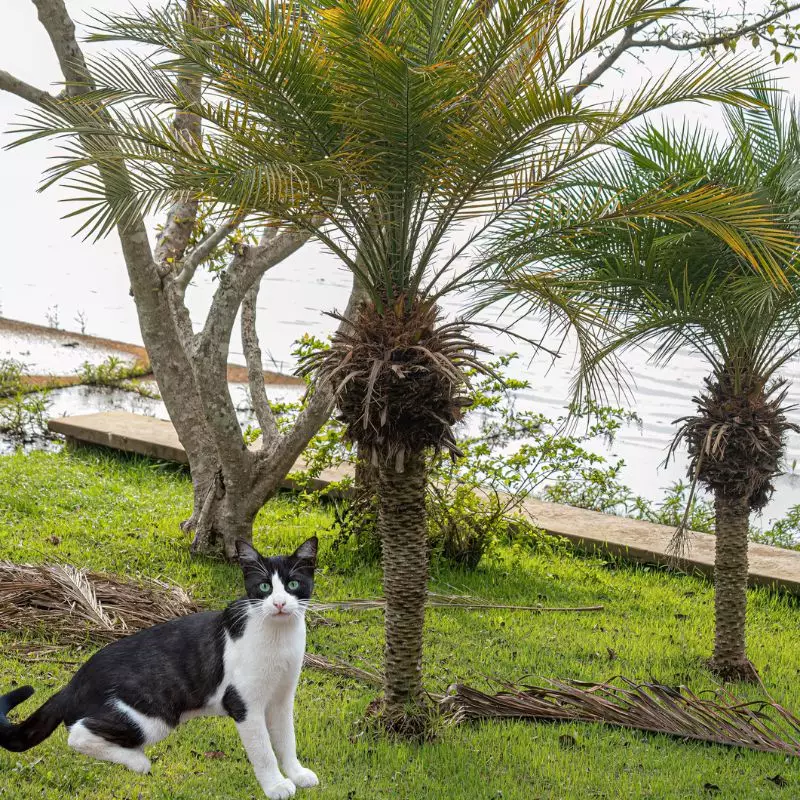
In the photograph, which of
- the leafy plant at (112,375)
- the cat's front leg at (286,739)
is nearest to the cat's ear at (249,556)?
the cat's front leg at (286,739)

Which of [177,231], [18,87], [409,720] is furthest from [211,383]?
[409,720]

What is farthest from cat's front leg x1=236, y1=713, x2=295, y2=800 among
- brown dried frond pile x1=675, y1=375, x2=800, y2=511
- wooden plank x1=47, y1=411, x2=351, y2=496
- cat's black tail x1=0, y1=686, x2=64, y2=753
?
wooden plank x1=47, y1=411, x2=351, y2=496

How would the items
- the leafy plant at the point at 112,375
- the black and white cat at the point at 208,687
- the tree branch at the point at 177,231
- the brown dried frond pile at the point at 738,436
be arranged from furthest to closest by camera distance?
the leafy plant at the point at 112,375
the tree branch at the point at 177,231
the brown dried frond pile at the point at 738,436
the black and white cat at the point at 208,687

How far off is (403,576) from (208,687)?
127cm

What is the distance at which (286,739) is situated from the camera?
3572 millimetres

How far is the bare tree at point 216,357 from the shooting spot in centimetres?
683

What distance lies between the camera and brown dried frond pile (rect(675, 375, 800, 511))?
5473 millimetres

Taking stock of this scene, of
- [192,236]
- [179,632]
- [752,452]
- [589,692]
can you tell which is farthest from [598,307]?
[192,236]

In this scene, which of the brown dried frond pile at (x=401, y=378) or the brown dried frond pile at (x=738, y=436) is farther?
the brown dried frond pile at (x=738, y=436)

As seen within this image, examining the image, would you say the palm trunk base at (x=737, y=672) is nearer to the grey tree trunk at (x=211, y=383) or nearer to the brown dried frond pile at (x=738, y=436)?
the brown dried frond pile at (x=738, y=436)

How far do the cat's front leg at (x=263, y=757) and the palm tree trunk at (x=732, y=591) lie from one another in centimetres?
326

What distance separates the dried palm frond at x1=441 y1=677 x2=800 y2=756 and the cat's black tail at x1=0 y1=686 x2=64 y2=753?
6.23 feet

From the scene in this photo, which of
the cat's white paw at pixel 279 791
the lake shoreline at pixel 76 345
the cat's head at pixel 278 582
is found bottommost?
the cat's white paw at pixel 279 791

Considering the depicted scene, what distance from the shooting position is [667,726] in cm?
449
